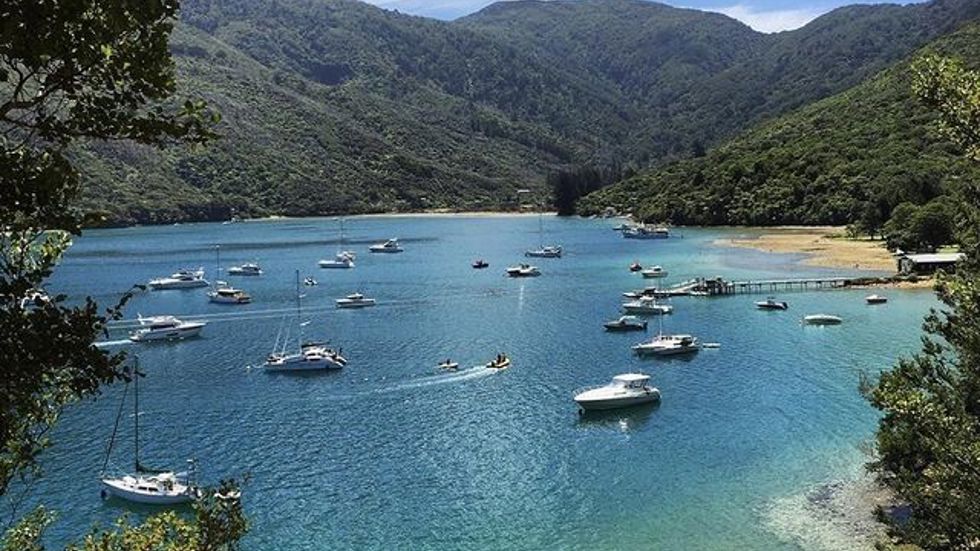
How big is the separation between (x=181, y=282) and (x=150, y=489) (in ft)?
299

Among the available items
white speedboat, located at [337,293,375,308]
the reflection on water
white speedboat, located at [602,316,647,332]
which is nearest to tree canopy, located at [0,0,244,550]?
the reflection on water

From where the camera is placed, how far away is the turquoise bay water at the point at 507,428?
37219 mm

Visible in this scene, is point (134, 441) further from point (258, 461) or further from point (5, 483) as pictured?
point (5, 483)

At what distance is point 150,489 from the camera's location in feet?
132

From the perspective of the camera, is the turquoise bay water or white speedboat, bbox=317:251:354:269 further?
white speedboat, bbox=317:251:354:269

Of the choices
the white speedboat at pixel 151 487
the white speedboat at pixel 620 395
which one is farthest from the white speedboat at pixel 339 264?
the white speedboat at pixel 151 487

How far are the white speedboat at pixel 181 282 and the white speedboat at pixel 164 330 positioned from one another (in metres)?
39.2

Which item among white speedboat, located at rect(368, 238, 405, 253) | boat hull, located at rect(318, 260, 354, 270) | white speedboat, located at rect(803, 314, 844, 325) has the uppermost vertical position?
white speedboat, located at rect(368, 238, 405, 253)

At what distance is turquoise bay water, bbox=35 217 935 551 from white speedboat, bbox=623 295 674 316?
1600mm

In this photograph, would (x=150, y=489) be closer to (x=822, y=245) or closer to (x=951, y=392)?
(x=951, y=392)

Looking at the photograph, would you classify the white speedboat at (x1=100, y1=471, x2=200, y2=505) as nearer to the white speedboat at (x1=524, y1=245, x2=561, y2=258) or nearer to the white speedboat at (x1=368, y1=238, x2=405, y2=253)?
the white speedboat at (x1=524, y1=245, x2=561, y2=258)

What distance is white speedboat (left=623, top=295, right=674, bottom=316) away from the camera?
89.3 metres

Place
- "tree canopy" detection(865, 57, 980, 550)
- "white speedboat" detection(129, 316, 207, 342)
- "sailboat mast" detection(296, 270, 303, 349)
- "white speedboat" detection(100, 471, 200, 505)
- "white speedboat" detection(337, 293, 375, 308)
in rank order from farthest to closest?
"white speedboat" detection(337, 293, 375, 308), "sailboat mast" detection(296, 270, 303, 349), "white speedboat" detection(129, 316, 207, 342), "white speedboat" detection(100, 471, 200, 505), "tree canopy" detection(865, 57, 980, 550)

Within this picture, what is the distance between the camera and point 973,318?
18219 mm
